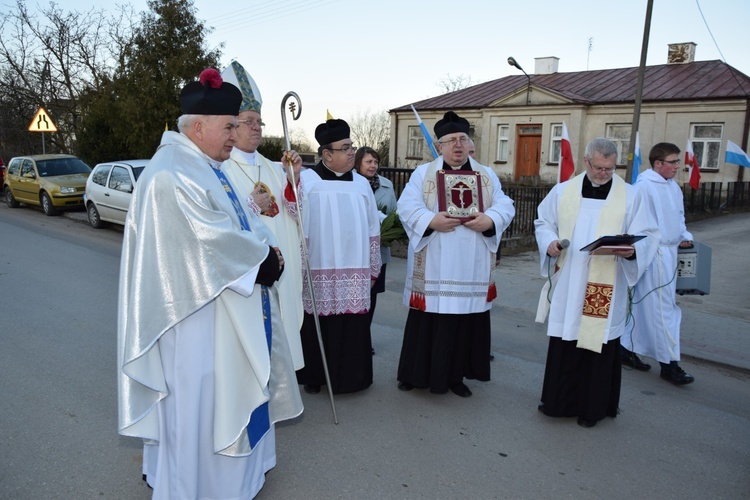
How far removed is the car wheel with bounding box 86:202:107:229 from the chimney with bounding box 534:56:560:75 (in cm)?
2573

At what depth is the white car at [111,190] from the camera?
13461 mm

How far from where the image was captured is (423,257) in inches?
200

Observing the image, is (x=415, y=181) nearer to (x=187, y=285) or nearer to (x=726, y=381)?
(x=187, y=285)

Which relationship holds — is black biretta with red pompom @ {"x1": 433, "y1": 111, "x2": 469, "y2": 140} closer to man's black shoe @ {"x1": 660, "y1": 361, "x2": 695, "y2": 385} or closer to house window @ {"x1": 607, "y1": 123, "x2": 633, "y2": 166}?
man's black shoe @ {"x1": 660, "y1": 361, "x2": 695, "y2": 385}

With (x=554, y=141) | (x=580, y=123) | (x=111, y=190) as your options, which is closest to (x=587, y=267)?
(x=111, y=190)

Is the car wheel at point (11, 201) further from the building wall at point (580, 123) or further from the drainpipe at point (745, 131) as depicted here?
the drainpipe at point (745, 131)

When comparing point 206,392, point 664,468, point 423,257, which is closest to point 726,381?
point 664,468

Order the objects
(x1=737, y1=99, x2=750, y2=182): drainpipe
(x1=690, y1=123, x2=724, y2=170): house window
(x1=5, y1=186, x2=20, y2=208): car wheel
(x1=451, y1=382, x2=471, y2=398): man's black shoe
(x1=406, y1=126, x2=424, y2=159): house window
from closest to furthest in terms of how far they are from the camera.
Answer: (x1=451, y1=382, x2=471, y2=398): man's black shoe
(x1=5, y1=186, x2=20, y2=208): car wheel
(x1=737, y1=99, x2=750, y2=182): drainpipe
(x1=690, y1=123, x2=724, y2=170): house window
(x1=406, y1=126, x2=424, y2=159): house window

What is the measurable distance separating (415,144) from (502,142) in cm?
526

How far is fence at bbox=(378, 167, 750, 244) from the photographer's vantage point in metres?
13.0

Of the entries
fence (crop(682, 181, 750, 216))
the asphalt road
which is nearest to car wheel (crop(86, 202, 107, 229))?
the asphalt road

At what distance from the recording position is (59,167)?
696 inches

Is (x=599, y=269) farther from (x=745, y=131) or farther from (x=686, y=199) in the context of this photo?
(x=745, y=131)

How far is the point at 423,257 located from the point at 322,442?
66.5 inches
